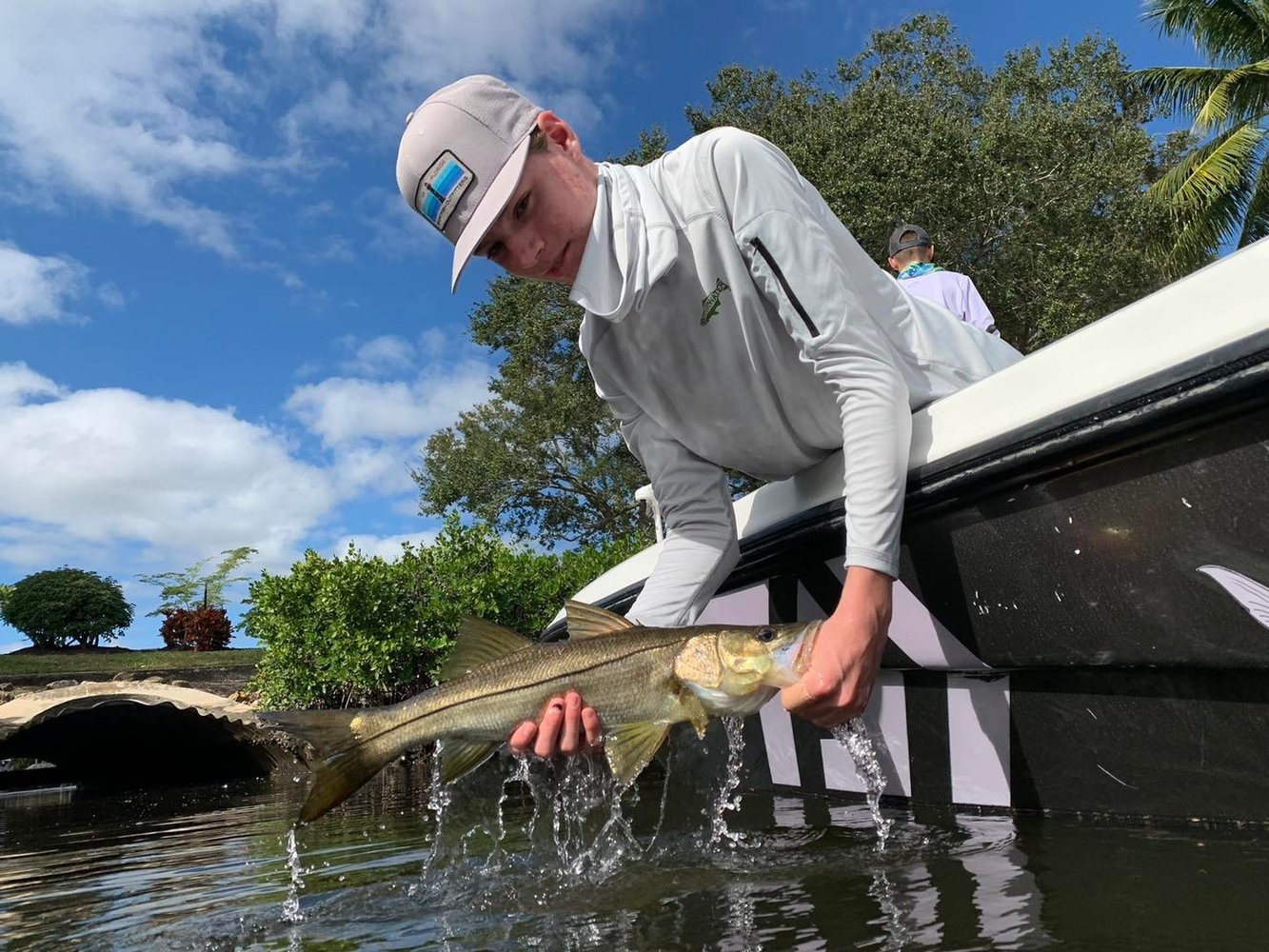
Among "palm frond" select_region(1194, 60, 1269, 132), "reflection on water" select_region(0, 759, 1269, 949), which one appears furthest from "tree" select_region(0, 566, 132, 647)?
"palm frond" select_region(1194, 60, 1269, 132)

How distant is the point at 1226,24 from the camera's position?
65.4ft

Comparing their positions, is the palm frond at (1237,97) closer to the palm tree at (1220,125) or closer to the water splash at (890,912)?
the palm tree at (1220,125)

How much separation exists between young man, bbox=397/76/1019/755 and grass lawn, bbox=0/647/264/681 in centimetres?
1621

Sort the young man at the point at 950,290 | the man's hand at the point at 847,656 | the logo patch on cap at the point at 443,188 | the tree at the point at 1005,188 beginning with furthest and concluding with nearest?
the tree at the point at 1005,188 < the young man at the point at 950,290 < the logo patch on cap at the point at 443,188 < the man's hand at the point at 847,656

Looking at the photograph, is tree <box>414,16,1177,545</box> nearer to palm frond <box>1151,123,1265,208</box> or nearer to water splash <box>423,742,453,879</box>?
palm frond <box>1151,123,1265,208</box>

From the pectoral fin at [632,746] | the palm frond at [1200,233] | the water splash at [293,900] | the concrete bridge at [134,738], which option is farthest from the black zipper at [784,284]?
the palm frond at [1200,233]

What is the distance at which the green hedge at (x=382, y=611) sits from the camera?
1052 cm

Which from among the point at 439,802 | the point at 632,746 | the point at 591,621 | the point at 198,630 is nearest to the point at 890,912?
the point at 632,746

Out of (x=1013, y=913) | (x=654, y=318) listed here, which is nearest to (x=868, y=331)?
(x=654, y=318)

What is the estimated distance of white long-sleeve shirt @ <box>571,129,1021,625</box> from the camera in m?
2.39

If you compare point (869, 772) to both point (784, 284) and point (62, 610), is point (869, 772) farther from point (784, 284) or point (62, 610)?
point (62, 610)

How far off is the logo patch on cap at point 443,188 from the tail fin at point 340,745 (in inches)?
50.7

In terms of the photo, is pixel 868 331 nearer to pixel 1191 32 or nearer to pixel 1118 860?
pixel 1118 860

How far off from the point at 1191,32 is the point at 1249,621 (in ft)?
75.3
